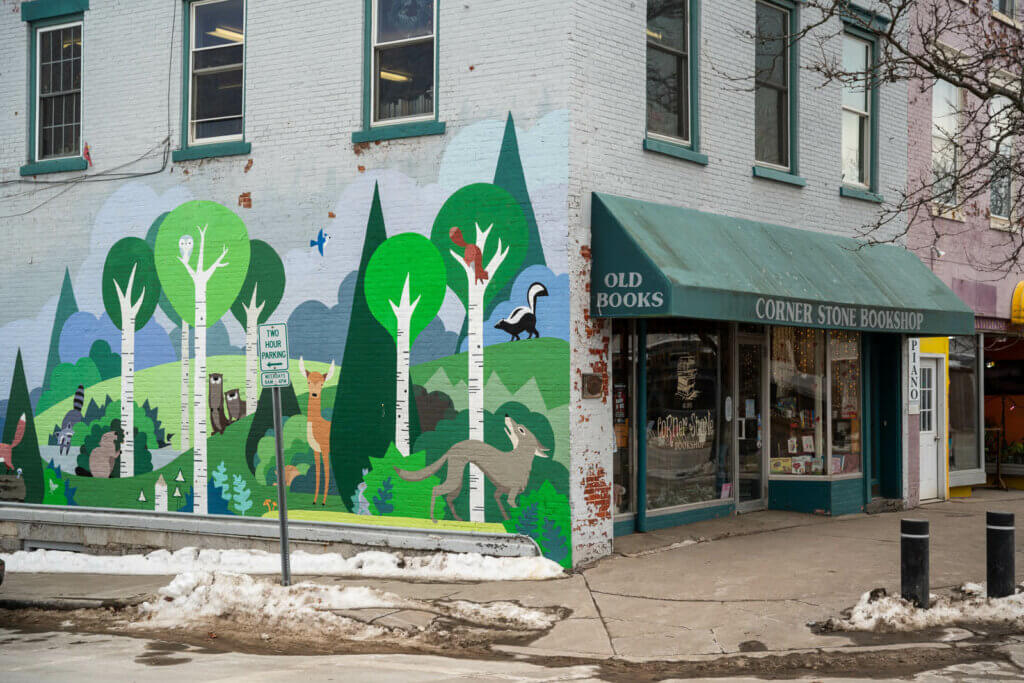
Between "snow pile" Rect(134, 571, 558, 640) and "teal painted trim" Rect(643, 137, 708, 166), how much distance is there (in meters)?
5.38

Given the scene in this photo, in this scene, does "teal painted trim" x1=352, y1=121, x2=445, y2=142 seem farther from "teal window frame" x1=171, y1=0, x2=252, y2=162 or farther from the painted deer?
the painted deer

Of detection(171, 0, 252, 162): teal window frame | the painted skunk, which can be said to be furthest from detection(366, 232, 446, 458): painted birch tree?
detection(171, 0, 252, 162): teal window frame

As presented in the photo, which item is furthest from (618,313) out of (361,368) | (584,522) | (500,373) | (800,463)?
(800,463)

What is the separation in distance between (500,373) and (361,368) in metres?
1.90

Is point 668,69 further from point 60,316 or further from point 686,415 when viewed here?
point 60,316

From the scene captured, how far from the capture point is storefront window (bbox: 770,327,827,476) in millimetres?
15281

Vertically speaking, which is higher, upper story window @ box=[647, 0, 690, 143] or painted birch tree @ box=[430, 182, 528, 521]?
upper story window @ box=[647, 0, 690, 143]

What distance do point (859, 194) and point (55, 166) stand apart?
11302mm

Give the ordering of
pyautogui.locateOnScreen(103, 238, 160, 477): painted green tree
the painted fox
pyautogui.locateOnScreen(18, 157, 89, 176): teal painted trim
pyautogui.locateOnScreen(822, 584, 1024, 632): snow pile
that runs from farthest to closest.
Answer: pyautogui.locateOnScreen(18, 157, 89, 176): teal painted trim, pyautogui.locateOnScreen(103, 238, 160, 477): painted green tree, the painted fox, pyautogui.locateOnScreen(822, 584, 1024, 632): snow pile

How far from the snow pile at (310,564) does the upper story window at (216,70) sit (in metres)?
5.25

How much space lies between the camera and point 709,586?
10.8 meters

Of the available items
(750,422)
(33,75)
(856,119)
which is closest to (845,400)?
(750,422)

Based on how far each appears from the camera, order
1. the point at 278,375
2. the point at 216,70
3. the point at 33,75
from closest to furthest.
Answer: the point at 278,375 < the point at 216,70 < the point at 33,75

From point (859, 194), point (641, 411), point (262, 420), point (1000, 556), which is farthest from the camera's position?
point (859, 194)
